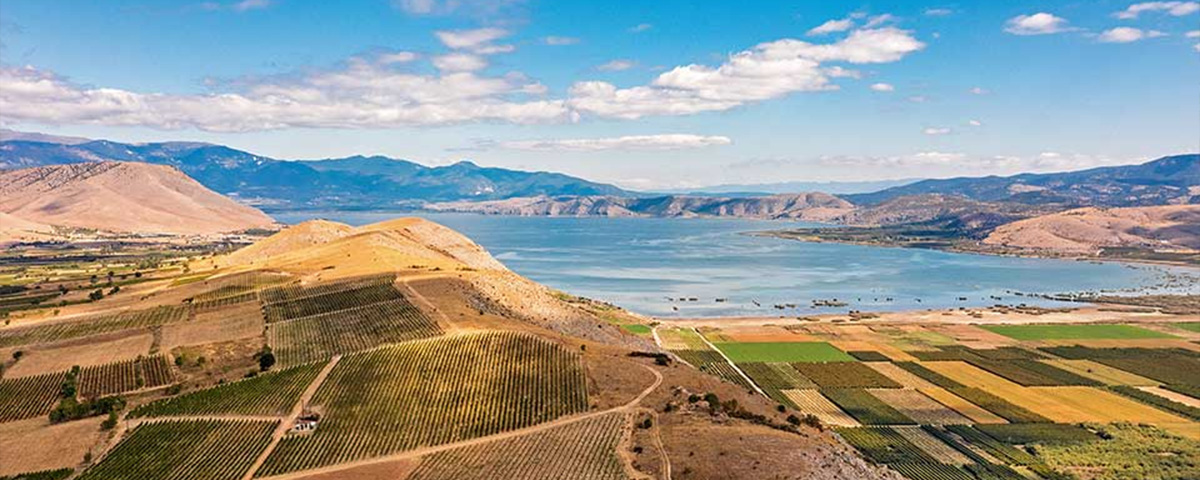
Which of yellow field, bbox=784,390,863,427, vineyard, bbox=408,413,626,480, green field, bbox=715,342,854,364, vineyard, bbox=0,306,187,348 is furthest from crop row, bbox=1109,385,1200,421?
vineyard, bbox=0,306,187,348

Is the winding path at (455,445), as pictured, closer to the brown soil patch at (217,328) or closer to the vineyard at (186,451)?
the vineyard at (186,451)

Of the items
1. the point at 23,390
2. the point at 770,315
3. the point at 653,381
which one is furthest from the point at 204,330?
the point at 770,315

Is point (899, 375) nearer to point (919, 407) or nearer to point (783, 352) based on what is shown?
point (919, 407)

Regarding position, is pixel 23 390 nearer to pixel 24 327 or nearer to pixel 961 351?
pixel 24 327

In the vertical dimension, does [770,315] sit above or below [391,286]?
below

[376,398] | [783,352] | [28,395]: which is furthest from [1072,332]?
[28,395]

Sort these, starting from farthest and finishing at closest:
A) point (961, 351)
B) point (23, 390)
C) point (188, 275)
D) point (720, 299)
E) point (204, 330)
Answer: point (720, 299) < point (188, 275) < point (961, 351) < point (204, 330) < point (23, 390)

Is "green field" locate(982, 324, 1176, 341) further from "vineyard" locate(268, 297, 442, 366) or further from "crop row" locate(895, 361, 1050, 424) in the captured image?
"vineyard" locate(268, 297, 442, 366)

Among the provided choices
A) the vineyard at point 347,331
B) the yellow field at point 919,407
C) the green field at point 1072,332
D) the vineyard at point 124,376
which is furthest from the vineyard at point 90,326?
the green field at point 1072,332

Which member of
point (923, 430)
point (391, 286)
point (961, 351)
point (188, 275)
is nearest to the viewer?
point (923, 430)
